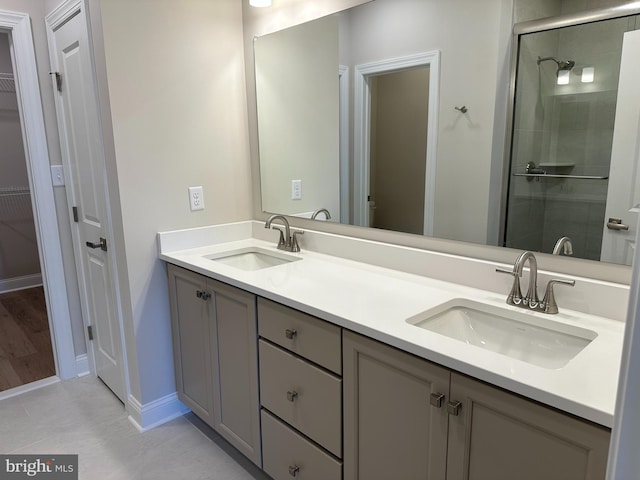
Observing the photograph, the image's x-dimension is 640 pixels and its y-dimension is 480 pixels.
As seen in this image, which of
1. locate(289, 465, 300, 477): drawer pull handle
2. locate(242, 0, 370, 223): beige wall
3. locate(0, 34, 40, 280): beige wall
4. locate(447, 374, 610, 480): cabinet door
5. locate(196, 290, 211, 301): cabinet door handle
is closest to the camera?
locate(447, 374, 610, 480): cabinet door

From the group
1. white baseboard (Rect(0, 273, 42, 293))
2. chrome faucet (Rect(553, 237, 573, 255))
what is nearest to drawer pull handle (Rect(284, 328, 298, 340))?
chrome faucet (Rect(553, 237, 573, 255))

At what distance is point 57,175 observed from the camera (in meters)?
2.54

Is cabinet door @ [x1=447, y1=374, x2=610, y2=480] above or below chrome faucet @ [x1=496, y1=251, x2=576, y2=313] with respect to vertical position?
below

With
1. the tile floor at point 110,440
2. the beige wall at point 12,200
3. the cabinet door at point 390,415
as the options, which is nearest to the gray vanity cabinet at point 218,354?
the tile floor at point 110,440

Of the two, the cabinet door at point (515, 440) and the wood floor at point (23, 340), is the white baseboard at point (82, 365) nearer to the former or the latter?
the wood floor at point (23, 340)

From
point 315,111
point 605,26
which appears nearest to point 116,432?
point 315,111

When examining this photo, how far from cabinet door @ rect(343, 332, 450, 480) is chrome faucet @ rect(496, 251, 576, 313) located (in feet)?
1.48

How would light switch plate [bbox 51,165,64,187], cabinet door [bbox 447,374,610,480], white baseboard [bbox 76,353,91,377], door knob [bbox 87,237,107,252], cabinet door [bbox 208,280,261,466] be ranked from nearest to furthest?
cabinet door [bbox 447,374,610,480] < cabinet door [bbox 208,280,261,466] < door knob [bbox 87,237,107,252] < light switch plate [bbox 51,165,64,187] < white baseboard [bbox 76,353,91,377]

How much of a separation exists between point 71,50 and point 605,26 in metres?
2.27

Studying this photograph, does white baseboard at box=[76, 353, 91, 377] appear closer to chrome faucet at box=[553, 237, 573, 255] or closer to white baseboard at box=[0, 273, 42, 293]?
white baseboard at box=[0, 273, 42, 293]

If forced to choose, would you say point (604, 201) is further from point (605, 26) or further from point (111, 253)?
point (111, 253)

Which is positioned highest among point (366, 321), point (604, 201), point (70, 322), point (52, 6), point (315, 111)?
point (52, 6)

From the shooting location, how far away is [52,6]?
2305mm

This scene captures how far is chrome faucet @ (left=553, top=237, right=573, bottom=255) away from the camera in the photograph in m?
1.38
